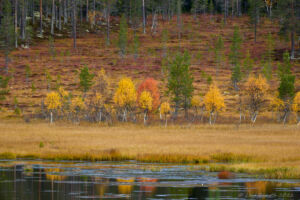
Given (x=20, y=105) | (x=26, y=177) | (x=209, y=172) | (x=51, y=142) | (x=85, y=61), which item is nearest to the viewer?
(x=26, y=177)

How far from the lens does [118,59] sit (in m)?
115

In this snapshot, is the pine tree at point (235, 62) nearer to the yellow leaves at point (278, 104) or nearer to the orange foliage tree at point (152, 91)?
the yellow leaves at point (278, 104)

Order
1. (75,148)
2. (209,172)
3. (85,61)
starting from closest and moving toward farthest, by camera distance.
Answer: (209,172), (75,148), (85,61)

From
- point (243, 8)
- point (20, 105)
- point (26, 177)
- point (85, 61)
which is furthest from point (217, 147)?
point (243, 8)

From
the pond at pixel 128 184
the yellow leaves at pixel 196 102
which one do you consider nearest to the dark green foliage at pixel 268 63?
the yellow leaves at pixel 196 102

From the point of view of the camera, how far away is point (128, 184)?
25797 mm

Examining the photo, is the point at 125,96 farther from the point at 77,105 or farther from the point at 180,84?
the point at 180,84

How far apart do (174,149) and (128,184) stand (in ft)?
44.5

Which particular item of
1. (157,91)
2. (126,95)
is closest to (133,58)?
(157,91)

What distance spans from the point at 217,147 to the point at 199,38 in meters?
99.3

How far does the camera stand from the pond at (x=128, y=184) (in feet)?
74.2

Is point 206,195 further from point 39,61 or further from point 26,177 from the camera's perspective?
point 39,61

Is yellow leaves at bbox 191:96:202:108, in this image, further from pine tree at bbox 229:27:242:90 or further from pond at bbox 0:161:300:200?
pond at bbox 0:161:300:200

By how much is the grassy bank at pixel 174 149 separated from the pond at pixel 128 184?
270 cm
